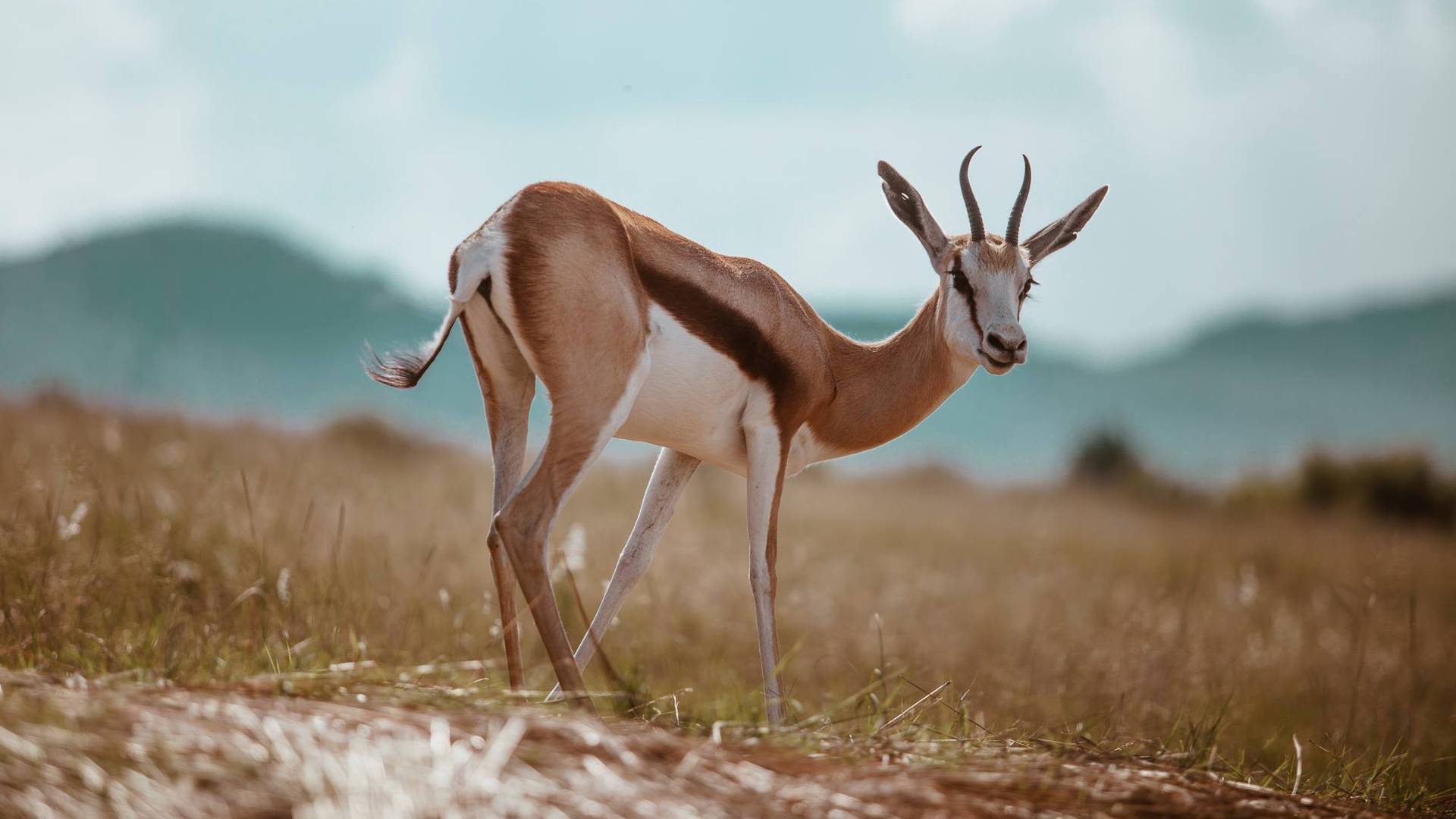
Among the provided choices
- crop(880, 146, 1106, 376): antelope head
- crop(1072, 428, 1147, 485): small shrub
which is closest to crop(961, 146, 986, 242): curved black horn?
crop(880, 146, 1106, 376): antelope head

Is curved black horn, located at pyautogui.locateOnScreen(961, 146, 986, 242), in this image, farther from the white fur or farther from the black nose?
the white fur

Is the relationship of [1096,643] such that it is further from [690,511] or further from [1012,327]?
[690,511]

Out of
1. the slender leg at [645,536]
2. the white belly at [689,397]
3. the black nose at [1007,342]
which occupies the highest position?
the black nose at [1007,342]

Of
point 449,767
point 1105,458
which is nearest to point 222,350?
point 1105,458

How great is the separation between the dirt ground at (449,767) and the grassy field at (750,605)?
361 mm

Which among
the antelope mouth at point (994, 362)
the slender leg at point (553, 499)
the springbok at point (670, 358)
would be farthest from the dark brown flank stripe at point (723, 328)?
the antelope mouth at point (994, 362)

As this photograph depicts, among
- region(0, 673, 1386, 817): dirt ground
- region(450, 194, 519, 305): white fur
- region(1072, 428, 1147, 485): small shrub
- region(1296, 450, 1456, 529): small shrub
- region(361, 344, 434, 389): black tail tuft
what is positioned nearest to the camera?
region(0, 673, 1386, 817): dirt ground

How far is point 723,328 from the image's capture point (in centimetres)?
529

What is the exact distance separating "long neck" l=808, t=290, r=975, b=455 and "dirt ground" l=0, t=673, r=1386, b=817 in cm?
245

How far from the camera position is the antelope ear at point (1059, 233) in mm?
6512

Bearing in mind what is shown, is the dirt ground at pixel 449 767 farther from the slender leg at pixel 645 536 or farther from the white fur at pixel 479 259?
the white fur at pixel 479 259

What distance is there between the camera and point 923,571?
605 inches

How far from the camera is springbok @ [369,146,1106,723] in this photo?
472 cm

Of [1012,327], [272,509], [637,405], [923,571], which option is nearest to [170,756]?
[637,405]
